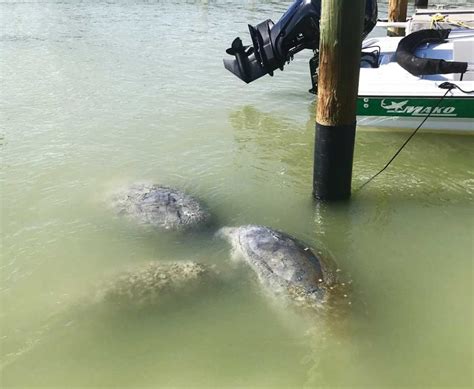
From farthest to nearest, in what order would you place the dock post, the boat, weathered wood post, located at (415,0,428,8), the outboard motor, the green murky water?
weathered wood post, located at (415,0,428,8) → the dock post → the outboard motor → the boat → the green murky water

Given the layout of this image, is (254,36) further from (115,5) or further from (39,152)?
(115,5)

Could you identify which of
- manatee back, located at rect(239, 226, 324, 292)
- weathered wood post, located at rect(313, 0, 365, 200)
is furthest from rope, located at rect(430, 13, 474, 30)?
manatee back, located at rect(239, 226, 324, 292)

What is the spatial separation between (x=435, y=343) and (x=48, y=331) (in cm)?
292

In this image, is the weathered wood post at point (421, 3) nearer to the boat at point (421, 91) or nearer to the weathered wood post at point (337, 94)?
the boat at point (421, 91)

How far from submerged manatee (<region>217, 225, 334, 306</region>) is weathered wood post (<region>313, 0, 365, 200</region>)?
1.08 meters

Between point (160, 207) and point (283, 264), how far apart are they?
1.73m

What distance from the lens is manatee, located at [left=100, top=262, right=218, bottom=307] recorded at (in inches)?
168

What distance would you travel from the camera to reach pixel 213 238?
5.25 meters

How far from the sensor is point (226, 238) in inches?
205

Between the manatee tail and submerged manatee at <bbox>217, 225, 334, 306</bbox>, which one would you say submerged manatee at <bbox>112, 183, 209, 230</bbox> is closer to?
the manatee tail

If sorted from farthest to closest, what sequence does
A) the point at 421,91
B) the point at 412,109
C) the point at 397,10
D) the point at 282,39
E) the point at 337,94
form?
the point at 397,10 → the point at 282,39 → the point at 412,109 → the point at 421,91 → the point at 337,94

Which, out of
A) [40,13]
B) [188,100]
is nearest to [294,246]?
[188,100]

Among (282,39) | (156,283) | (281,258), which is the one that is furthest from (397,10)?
(156,283)

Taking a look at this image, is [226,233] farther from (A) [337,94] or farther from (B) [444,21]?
(B) [444,21]
